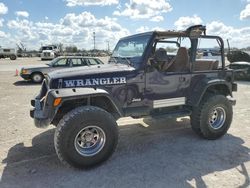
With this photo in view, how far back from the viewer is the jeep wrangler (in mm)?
3809

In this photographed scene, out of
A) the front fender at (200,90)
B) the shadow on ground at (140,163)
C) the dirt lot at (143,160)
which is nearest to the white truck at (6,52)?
the dirt lot at (143,160)

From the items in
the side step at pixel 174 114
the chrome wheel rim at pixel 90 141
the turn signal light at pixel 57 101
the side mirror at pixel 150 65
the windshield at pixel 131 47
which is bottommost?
the chrome wheel rim at pixel 90 141

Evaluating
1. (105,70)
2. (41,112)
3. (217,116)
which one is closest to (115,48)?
(105,70)

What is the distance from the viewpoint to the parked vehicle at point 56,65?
13062 millimetres

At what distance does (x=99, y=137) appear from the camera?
4031 millimetres

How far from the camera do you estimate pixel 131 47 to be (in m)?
4.89

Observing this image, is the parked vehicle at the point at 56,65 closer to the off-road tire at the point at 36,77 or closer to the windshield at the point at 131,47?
the off-road tire at the point at 36,77

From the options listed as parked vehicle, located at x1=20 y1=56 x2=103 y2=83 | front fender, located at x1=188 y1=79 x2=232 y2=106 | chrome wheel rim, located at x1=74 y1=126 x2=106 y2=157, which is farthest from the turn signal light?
parked vehicle, located at x1=20 y1=56 x2=103 y2=83

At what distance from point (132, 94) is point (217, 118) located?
2048 mm

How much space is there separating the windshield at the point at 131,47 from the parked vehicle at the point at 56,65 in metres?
7.83

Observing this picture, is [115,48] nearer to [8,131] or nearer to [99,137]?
[99,137]

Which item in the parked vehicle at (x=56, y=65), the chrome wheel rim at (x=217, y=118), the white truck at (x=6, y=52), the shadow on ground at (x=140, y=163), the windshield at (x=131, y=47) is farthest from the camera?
the white truck at (x=6, y=52)

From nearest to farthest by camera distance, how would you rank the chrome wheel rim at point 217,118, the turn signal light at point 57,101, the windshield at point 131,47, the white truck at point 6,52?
1. the turn signal light at point 57,101
2. the windshield at point 131,47
3. the chrome wheel rim at point 217,118
4. the white truck at point 6,52

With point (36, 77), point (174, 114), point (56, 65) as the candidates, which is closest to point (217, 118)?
point (174, 114)
